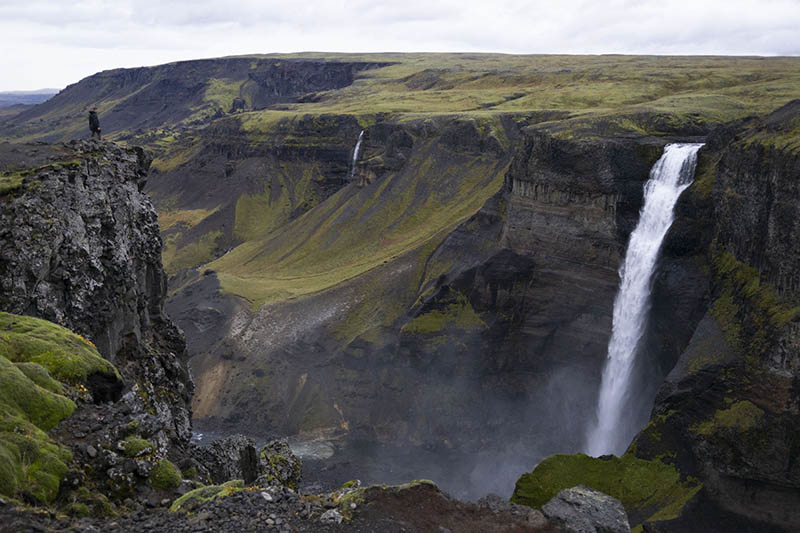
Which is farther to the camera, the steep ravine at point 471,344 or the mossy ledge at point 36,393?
the steep ravine at point 471,344

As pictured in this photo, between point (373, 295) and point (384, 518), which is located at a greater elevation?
point (384, 518)

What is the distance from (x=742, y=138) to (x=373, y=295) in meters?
39.3

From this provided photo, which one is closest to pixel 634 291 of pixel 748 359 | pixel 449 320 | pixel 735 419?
pixel 748 359

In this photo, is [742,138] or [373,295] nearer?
[742,138]

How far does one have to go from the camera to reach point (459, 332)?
61469 mm

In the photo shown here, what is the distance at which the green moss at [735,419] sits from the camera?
1295 inches

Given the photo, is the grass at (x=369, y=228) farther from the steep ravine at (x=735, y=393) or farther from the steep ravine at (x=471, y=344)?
the steep ravine at (x=735, y=393)

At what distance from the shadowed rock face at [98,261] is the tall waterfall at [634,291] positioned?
3195 cm

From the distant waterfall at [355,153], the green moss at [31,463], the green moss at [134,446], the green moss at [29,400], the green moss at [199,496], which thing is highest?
the distant waterfall at [355,153]

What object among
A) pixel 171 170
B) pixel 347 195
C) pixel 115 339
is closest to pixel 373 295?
pixel 347 195

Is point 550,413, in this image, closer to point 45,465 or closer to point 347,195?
point 45,465

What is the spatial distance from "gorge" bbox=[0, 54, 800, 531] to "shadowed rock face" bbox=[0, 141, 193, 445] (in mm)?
165

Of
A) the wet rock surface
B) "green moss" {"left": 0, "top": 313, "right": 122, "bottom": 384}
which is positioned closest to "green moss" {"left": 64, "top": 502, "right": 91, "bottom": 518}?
the wet rock surface

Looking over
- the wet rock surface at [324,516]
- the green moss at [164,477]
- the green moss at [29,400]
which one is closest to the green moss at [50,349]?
the green moss at [29,400]
